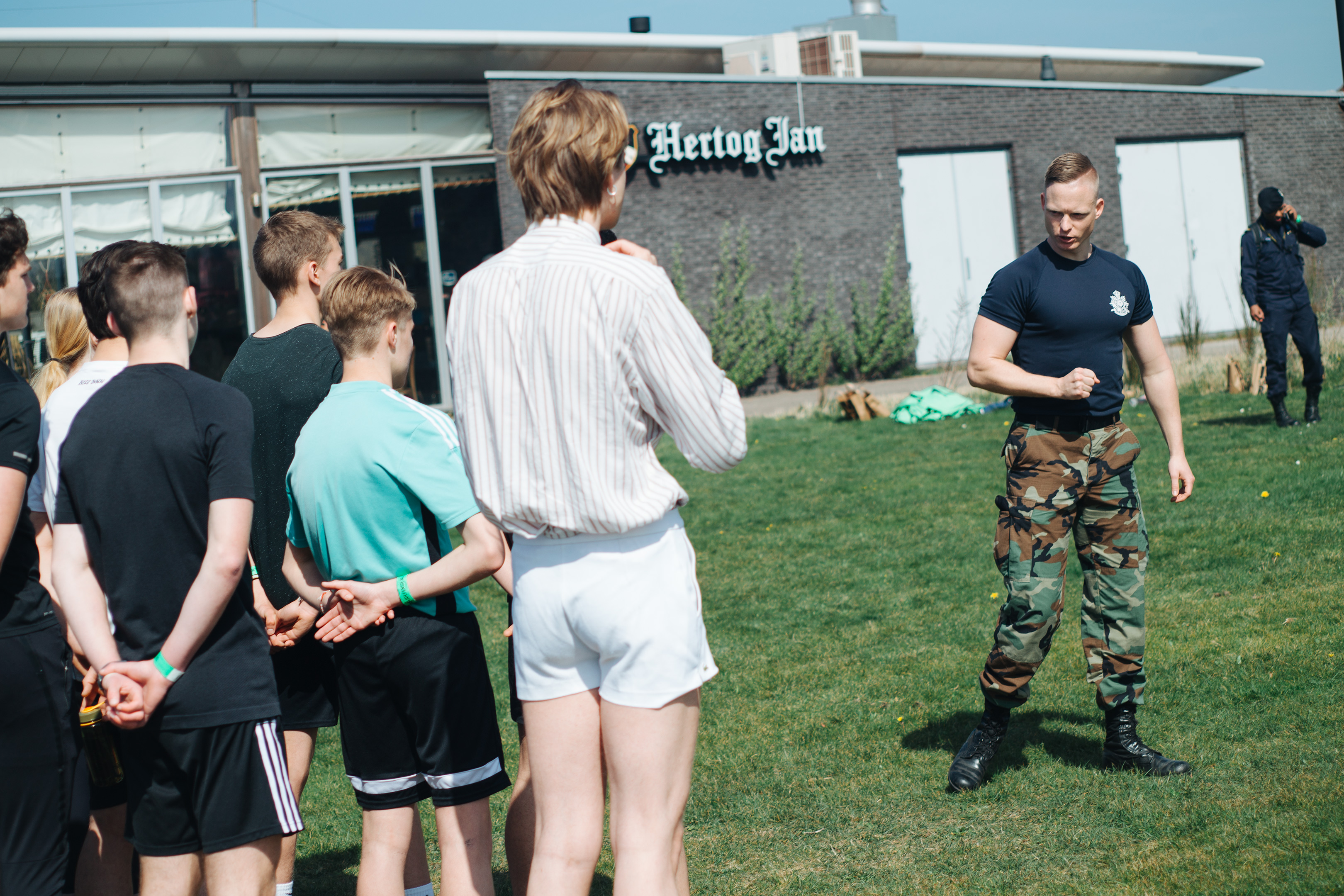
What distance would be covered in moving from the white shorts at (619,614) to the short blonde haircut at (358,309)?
38.0 inches

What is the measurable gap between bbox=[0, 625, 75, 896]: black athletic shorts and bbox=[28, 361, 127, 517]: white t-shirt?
59 centimetres

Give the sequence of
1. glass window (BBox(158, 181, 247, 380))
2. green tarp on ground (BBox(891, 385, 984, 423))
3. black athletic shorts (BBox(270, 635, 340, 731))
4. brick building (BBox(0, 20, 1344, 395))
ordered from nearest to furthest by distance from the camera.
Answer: black athletic shorts (BBox(270, 635, 340, 731))
green tarp on ground (BBox(891, 385, 984, 423))
brick building (BBox(0, 20, 1344, 395))
glass window (BBox(158, 181, 247, 380))

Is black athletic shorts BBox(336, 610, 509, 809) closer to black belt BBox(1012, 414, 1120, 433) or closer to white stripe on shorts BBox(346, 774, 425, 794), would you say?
white stripe on shorts BBox(346, 774, 425, 794)

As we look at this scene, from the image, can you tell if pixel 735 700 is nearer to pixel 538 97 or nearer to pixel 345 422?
pixel 345 422

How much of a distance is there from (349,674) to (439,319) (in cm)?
1608

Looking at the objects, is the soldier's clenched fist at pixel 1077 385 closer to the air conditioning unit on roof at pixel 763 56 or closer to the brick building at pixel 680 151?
the brick building at pixel 680 151

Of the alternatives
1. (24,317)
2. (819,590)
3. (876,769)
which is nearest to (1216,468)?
(819,590)

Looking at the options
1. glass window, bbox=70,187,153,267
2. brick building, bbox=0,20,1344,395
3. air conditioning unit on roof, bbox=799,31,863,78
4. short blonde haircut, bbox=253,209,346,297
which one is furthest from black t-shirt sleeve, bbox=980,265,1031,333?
air conditioning unit on roof, bbox=799,31,863,78

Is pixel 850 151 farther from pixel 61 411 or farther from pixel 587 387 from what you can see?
pixel 587 387

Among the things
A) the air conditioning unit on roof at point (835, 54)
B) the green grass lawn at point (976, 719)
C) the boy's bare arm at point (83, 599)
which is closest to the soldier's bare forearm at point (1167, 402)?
the green grass lawn at point (976, 719)

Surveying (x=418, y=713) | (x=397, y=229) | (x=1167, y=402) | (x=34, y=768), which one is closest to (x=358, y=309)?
(x=418, y=713)

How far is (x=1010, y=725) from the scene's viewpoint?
4.86 m

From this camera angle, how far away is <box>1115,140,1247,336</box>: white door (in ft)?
79.6

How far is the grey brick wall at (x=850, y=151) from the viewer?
1970cm
